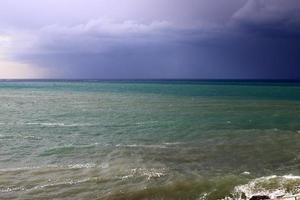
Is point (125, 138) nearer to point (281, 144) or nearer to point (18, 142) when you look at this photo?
point (18, 142)

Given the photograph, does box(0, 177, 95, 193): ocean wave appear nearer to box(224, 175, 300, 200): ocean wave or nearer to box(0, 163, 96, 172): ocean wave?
box(0, 163, 96, 172): ocean wave

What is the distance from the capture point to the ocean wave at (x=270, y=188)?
2447 cm

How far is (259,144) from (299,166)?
9.69m

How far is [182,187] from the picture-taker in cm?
2634

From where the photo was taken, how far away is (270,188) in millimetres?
25516

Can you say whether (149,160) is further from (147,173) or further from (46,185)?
(46,185)

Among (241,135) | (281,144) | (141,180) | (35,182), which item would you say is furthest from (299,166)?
(35,182)

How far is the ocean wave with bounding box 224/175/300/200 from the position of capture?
24469mm

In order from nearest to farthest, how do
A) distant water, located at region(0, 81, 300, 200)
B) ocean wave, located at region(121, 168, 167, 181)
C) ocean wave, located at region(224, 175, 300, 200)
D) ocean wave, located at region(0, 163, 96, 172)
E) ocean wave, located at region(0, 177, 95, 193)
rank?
ocean wave, located at region(224, 175, 300, 200) < distant water, located at region(0, 81, 300, 200) < ocean wave, located at region(0, 177, 95, 193) < ocean wave, located at region(121, 168, 167, 181) < ocean wave, located at region(0, 163, 96, 172)

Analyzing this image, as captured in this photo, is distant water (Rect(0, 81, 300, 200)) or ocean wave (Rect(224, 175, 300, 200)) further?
distant water (Rect(0, 81, 300, 200))

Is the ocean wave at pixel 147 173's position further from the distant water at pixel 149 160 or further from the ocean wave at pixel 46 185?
the ocean wave at pixel 46 185

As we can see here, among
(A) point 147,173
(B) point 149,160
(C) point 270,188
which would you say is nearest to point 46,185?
(A) point 147,173

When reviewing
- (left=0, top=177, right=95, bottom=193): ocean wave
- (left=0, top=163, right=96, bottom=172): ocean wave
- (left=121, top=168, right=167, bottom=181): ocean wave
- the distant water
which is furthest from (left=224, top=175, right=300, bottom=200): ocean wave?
(left=0, top=163, right=96, bottom=172): ocean wave

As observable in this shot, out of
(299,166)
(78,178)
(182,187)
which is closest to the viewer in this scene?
(182,187)
